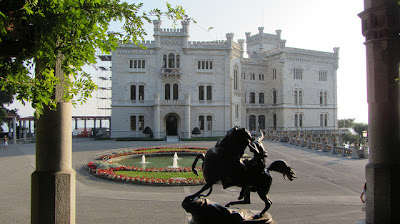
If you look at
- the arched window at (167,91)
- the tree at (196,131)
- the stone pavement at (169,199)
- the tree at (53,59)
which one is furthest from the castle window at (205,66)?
the tree at (53,59)

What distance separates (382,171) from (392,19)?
3.24 meters

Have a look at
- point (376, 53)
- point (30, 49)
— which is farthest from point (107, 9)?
point (376, 53)

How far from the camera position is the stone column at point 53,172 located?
498 centimetres

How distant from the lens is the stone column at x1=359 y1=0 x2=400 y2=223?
6164mm

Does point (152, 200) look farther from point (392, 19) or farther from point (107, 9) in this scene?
point (392, 19)

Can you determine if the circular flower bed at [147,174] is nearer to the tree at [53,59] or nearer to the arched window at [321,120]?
the tree at [53,59]

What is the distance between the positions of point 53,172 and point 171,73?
39258 millimetres

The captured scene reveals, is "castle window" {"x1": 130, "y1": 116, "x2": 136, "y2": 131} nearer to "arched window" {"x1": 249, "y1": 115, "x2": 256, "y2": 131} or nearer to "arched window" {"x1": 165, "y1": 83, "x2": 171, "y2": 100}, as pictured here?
"arched window" {"x1": 165, "y1": 83, "x2": 171, "y2": 100}

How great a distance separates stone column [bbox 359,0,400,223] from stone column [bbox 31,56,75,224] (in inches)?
244

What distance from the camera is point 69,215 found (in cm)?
512

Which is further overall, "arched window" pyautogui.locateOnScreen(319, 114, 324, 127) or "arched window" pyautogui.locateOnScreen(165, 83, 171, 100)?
"arched window" pyautogui.locateOnScreen(319, 114, 324, 127)

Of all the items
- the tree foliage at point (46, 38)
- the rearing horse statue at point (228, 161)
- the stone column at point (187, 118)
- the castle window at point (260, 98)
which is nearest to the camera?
the tree foliage at point (46, 38)

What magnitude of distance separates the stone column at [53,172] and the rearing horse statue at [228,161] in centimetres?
253

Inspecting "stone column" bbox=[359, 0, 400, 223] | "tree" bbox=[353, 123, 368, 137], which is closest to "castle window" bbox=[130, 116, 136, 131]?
"stone column" bbox=[359, 0, 400, 223]
